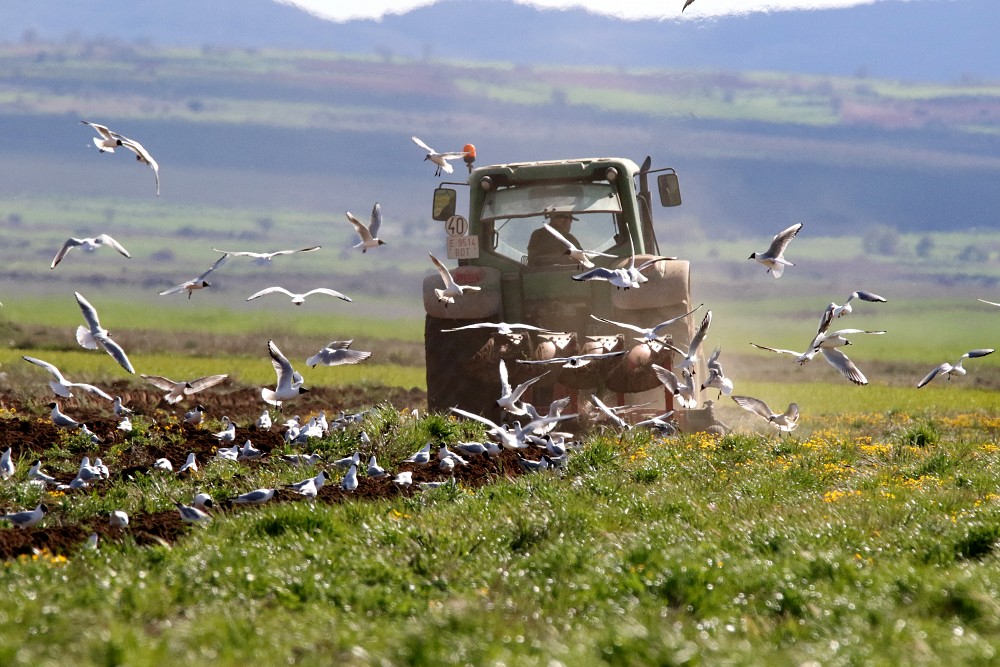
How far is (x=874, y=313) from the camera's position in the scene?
121 feet

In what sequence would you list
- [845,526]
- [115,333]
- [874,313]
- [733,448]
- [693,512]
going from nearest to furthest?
[845,526] → [693,512] → [733,448] → [115,333] → [874,313]

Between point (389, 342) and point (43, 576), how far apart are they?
24.3 m

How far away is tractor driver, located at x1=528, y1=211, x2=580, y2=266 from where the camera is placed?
42.5 ft

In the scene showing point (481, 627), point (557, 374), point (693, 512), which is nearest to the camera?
point (481, 627)

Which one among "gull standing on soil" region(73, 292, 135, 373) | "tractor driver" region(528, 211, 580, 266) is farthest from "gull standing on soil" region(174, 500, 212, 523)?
"tractor driver" region(528, 211, 580, 266)

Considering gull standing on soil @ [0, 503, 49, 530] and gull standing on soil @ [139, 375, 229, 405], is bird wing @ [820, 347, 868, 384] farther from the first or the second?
gull standing on soil @ [0, 503, 49, 530]

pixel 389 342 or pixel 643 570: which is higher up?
pixel 643 570

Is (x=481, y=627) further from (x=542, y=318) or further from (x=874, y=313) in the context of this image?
(x=874, y=313)

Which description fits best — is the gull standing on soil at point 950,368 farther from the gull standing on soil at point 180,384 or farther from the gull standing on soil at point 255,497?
the gull standing on soil at point 180,384

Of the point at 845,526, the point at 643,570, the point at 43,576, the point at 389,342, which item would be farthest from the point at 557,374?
the point at 389,342

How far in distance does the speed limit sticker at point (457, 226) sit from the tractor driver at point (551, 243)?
1024 millimetres

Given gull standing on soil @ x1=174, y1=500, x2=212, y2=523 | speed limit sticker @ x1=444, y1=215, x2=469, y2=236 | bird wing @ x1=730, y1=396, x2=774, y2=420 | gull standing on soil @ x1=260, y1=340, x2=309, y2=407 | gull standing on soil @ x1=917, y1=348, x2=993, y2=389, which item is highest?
speed limit sticker @ x1=444, y1=215, x2=469, y2=236

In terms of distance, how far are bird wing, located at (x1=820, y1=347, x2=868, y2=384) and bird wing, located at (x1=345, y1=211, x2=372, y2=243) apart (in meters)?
3.90

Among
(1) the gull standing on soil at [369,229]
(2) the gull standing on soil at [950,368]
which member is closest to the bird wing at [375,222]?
(1) the gull standing on soil at [369,229]
